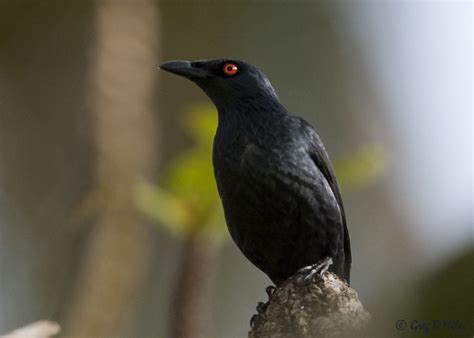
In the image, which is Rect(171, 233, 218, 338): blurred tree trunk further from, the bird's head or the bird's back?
the bird's head

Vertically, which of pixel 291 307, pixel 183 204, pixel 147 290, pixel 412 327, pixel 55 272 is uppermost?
pixel 412 327

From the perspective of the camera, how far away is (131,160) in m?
2.95

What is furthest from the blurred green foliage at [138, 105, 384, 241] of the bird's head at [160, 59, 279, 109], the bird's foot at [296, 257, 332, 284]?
the bird's head at [160, 59, 279, 109]

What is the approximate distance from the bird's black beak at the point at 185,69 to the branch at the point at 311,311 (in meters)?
1.68

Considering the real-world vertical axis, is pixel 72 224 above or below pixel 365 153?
below

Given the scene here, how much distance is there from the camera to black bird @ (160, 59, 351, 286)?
4117 millimetres

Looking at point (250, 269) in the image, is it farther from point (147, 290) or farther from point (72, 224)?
point (72, 224)

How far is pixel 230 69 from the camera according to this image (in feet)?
15.7

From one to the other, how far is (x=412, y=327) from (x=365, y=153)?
6.77 feet

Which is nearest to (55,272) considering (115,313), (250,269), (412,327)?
(250,269)

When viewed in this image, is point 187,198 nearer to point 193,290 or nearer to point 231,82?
point 193,290

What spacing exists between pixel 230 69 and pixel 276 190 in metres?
1.02

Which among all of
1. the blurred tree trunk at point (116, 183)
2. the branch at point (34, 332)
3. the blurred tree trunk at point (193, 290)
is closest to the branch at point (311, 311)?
the blurred tree trunk at point (193, 290)

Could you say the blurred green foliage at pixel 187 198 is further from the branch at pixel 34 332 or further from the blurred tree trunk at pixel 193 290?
the branch at pixel 34 332
